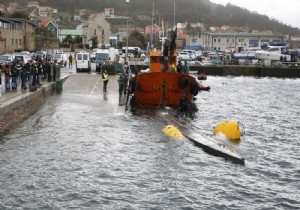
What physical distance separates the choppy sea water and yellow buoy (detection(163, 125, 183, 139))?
483 millimetres

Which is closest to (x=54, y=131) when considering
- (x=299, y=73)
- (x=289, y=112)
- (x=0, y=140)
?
(x=0, y=140)

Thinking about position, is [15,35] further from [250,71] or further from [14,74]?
[14,74]

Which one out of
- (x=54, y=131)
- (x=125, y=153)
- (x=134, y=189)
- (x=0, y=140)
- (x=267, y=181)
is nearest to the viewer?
(x=134, y=189)

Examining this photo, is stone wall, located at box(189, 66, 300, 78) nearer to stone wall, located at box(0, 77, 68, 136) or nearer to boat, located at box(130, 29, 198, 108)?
boat, located at box(130, 29, 198, 108)

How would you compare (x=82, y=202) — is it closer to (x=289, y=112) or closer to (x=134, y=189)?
(x=134, y=189)

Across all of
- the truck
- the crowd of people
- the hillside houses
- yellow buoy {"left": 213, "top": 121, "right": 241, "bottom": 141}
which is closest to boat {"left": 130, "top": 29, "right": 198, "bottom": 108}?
the crowd of people

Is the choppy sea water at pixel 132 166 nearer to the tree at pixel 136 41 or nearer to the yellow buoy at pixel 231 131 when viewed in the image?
the yellow buoy at pixel 231 131

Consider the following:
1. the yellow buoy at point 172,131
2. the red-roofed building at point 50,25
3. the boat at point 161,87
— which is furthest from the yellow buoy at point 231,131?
the red-roofed building at point 50,25

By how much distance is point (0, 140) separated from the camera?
66.4ft

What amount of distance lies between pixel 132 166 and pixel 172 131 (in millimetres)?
5373

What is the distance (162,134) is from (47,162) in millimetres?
6652

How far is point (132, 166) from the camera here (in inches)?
676

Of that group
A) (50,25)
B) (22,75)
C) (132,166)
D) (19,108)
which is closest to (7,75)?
(22,75)

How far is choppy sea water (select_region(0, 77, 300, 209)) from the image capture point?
14.0m
